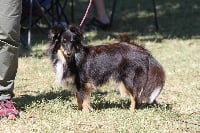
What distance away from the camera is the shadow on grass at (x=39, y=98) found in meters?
5.38

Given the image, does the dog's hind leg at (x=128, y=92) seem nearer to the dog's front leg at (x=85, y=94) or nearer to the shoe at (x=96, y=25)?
the dog's front leg at (x=85, y=94)

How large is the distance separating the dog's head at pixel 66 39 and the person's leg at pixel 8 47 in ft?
1.25

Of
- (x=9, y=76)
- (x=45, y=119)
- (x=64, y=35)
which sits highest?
(x=64, y=35)

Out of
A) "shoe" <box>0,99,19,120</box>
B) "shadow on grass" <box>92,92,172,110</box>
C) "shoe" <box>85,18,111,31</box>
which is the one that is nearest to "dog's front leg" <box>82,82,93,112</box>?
"shadow on grass" <box>92,92,172,110</box>

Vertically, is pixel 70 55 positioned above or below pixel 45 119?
above

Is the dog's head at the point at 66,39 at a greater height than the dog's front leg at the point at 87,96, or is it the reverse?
the dog's head at the point at 66,39

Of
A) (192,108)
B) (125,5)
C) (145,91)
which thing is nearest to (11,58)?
(145,91)

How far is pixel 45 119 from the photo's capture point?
15.6 feet

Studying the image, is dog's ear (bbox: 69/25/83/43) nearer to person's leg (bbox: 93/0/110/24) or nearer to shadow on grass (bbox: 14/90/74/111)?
shadow on grass (bbox: 14/90/74/111)

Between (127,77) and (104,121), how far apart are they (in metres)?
0.61

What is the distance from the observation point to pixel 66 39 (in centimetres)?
489

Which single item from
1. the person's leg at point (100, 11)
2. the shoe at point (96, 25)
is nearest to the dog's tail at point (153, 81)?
the person's leg at point (100, 11)

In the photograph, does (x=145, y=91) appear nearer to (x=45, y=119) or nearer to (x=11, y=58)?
(x=45, y=119)

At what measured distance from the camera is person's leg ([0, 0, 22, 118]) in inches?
179
